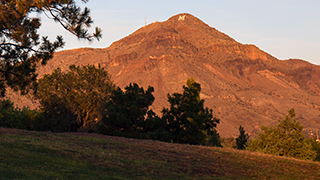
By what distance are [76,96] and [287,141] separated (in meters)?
20.3

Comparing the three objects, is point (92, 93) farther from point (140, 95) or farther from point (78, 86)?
point (140, 95)

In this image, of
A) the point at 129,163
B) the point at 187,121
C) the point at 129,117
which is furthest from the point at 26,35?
the point at 187,121

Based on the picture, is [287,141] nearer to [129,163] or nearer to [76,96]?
[129,163]

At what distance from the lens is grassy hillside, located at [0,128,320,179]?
11820 mm

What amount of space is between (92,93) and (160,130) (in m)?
7.98

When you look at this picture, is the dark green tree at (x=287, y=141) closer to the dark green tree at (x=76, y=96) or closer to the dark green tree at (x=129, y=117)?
the dark green tree at (x=129, y=117)

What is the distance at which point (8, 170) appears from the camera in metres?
10.7

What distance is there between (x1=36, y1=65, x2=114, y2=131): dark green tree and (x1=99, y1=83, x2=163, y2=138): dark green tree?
1803 millimetres

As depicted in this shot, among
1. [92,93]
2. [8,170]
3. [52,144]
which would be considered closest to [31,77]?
[52,144]

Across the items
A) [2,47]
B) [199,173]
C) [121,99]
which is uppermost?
[2,47]

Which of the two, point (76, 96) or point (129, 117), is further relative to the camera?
point (76, 96)

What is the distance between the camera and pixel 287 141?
24.0m

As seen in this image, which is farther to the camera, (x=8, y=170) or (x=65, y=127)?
(x=65, y=127)

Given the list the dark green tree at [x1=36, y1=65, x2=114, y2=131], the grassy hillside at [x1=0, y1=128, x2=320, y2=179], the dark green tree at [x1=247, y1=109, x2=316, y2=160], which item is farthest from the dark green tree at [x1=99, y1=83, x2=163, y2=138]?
the grassy hillside at [x1=0, y1=128, x2=320, y2=179]
